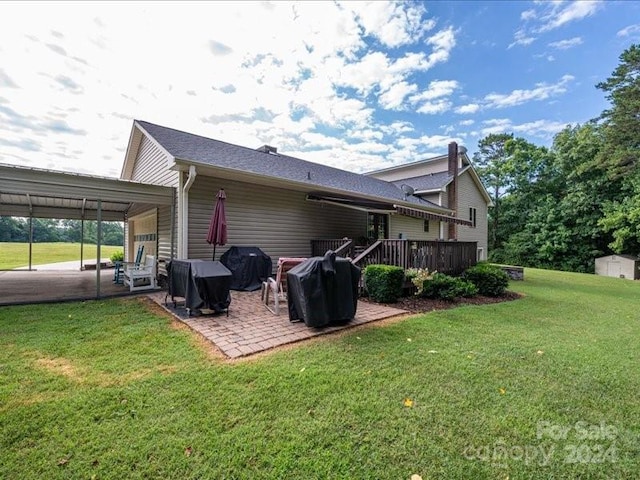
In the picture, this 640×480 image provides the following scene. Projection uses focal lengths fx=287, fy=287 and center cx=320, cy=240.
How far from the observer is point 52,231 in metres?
40.9

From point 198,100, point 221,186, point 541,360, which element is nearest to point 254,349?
point 541,360

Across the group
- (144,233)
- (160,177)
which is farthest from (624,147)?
(144,233)

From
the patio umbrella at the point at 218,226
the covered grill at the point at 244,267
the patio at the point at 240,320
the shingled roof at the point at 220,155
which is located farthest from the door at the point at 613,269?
the patio umbrella at the point at 218,226

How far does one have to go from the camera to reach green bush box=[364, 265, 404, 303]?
268 inches

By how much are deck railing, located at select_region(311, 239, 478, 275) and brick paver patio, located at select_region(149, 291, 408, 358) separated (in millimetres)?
1967

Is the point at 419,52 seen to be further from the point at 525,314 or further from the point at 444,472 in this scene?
the point at 444,472

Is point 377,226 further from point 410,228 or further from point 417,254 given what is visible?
point 417,254

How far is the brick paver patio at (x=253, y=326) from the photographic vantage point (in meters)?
3.97

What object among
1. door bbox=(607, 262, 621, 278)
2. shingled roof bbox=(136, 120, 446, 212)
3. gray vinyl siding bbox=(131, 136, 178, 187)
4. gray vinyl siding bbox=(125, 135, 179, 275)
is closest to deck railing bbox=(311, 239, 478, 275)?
shingled roof bbox=(136, 120, 446, 212)

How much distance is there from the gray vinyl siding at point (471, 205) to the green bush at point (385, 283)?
1401cm

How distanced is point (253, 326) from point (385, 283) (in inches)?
132

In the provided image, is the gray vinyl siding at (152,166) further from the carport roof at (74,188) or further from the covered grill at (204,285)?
the covered grill at (204,285)

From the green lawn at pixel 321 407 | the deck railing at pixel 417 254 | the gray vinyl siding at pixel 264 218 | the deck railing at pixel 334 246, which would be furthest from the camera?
the deck railing at pixel 334 246

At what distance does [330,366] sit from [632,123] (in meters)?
26.7
